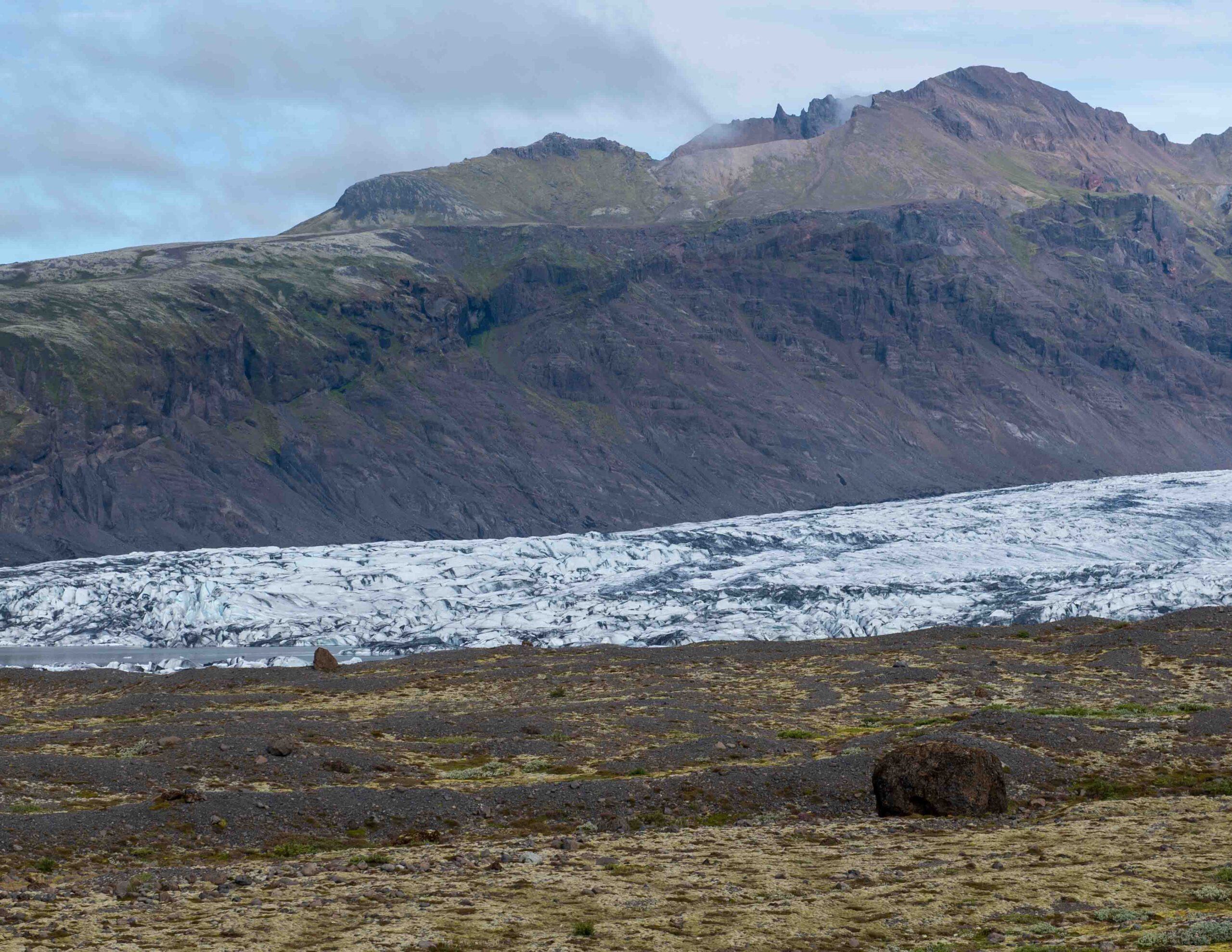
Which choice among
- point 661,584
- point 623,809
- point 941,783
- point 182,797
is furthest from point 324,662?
point 661,584

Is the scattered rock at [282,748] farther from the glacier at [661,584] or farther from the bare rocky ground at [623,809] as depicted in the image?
the glacier at [661,584]

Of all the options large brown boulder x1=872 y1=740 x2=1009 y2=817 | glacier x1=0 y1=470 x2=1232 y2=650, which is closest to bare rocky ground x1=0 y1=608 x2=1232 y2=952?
large brown boulder x1=872 y1=740 x2=1009 y2=817

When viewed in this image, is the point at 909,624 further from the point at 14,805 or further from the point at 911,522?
the point at 14,805

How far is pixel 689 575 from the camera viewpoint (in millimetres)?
95438

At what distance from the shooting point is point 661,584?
92.6m

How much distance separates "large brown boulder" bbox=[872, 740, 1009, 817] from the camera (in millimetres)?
28219

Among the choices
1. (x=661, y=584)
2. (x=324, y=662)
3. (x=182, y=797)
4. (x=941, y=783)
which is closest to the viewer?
(x=182, y=797)

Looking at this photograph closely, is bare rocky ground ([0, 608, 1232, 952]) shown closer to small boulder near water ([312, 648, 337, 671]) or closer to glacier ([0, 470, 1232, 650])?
small boulder near water ([312, 648, 337, 671])

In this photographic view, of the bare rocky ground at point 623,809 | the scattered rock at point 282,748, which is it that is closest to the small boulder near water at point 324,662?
the bare rocky ground at point 623,809

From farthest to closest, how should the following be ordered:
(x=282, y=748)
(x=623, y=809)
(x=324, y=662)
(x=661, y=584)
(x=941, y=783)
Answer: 1. (x=661, y=584)
2. (x=324, y=662)
3. (x=282, y=748)
4. (x=623, y=809)
5. (x=941, y=783)

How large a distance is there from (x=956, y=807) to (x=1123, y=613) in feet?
173

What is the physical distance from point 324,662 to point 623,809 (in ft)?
94.9

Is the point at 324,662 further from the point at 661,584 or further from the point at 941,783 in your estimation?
the point at 661,584

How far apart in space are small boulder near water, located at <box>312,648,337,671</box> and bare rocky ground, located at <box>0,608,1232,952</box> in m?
2.26
